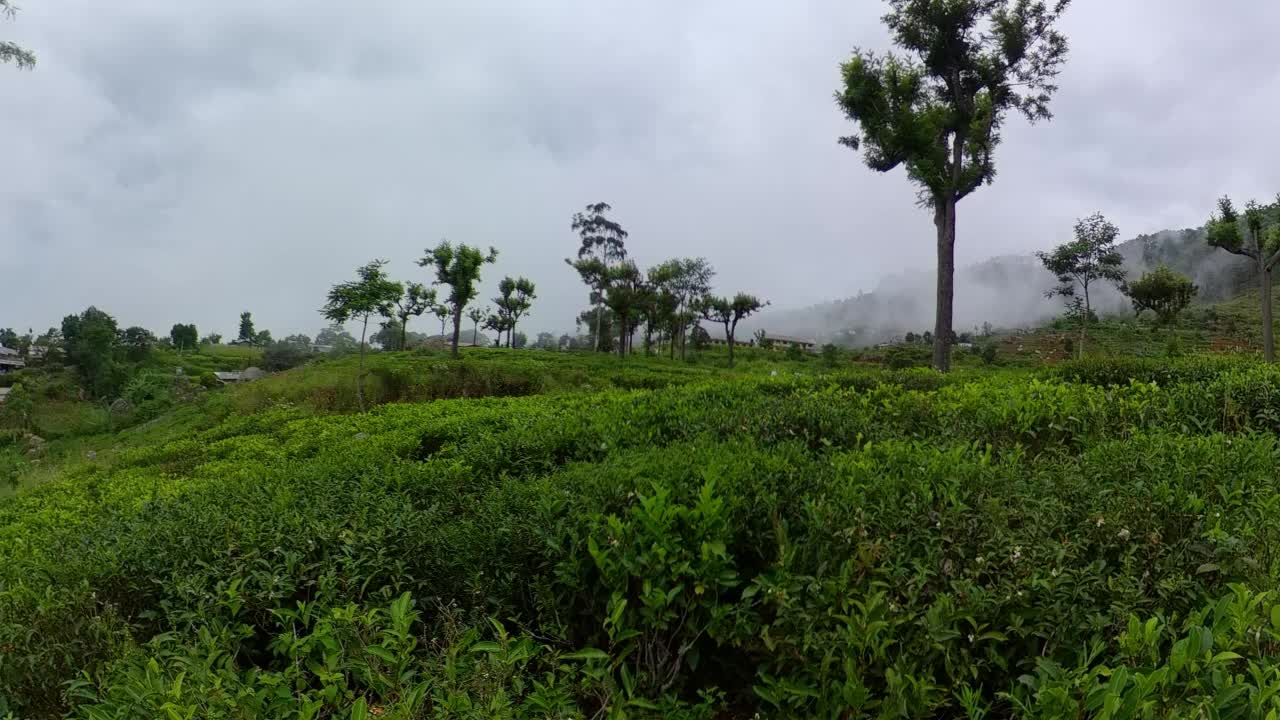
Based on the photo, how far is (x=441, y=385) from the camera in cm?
1767

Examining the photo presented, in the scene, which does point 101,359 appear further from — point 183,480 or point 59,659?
point 59,659

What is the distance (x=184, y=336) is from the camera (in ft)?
248

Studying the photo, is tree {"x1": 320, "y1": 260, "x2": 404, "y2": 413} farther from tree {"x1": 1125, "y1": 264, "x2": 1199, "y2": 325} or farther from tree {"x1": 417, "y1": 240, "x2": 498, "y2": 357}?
tree {"x1": 1125, "y1": 264, "x2": 1199, "y2": 325}

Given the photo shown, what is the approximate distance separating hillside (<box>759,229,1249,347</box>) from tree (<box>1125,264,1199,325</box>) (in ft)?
91.9

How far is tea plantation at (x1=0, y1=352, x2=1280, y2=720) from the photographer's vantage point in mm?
1587

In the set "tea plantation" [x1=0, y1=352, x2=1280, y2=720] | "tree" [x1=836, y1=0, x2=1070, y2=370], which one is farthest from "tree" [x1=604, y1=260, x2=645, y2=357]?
"tea plantation" [x1=0, y1=352, x2=1280, y2=720]

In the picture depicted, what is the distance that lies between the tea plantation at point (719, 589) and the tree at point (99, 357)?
42.8 meters

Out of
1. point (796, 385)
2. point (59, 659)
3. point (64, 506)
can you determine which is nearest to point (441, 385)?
point (64, 506)

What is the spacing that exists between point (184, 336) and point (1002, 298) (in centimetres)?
10749

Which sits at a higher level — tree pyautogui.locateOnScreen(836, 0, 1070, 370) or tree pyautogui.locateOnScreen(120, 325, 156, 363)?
tree pyautogui.locateOnScreen(836, 0, 1070, 370)

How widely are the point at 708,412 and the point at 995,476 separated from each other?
1.93 m

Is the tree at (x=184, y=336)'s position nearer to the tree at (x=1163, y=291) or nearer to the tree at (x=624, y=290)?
the tree at (x=624, y=290)

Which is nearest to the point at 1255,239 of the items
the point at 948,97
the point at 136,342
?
the point at 948,97

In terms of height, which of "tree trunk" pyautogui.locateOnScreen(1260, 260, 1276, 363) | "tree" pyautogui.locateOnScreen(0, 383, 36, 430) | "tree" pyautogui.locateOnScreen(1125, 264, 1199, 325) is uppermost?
"tree" pyautogui.locateOnScreen(1125, 264, 1199, 325)
